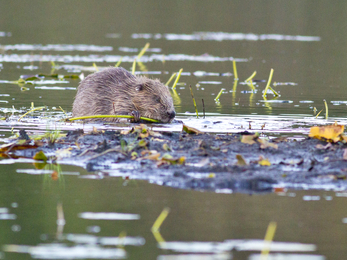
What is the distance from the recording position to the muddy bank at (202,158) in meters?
6.14

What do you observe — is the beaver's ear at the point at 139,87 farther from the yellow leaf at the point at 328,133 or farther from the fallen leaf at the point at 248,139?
the yellow leaf at the point at 328,133

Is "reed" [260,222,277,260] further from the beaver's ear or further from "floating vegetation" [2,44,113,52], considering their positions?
"floating vegetation" [2,44,113,52]

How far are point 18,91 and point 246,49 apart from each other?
13.6 m

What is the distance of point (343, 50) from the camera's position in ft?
84.2

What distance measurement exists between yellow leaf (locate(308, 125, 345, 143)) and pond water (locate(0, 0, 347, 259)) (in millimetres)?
1256

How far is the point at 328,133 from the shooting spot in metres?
7.57

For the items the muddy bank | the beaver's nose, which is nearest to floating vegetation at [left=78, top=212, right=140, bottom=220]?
the muddy bank

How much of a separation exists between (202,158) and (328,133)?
1574 mm

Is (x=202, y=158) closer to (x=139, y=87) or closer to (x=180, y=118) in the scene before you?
(x=139, y=87)

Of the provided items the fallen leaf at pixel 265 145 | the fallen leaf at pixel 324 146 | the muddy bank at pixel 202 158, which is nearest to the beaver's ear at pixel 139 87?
the muddy bank at pixel 202 158

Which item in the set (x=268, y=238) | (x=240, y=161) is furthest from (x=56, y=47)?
(x=268, y=238)

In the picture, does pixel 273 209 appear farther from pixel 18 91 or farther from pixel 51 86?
pixel 51 86

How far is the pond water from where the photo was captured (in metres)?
4.62

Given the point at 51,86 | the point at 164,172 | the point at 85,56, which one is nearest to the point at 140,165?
the point at 164,172
